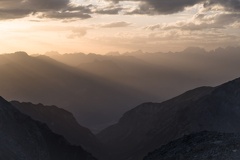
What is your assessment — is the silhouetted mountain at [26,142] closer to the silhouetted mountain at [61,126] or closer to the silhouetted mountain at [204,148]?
the silhouetted mountain at [204,148]

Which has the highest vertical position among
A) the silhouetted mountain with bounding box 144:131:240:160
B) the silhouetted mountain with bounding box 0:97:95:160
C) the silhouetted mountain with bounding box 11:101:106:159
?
the silhouetted mountain with bounding box 144:131:240:160

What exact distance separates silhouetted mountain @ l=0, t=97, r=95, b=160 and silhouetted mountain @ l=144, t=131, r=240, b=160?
48.9 m

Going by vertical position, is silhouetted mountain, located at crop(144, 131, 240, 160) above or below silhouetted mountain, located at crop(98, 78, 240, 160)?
above

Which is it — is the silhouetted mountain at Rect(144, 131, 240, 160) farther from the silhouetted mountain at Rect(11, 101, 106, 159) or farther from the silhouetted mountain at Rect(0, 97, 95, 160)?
the silhouetted mountain at Rect(11, 101, 106, 159)

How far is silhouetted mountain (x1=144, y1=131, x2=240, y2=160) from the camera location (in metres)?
34.8

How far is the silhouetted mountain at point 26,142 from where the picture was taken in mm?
91125

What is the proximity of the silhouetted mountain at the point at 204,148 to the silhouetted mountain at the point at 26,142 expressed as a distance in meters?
48.9

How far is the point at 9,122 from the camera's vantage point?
106 m

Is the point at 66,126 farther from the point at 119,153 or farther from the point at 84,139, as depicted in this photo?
the point at 119,153

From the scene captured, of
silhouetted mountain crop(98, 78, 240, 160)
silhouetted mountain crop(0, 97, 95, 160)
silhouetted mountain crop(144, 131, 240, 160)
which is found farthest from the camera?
silhouetted mountain crop(98, 78, 240, 160)

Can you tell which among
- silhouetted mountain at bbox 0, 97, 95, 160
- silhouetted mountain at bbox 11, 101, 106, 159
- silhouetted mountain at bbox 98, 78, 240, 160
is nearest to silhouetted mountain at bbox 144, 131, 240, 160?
silhouetted mountain at bbox 0, 97, 95, 160

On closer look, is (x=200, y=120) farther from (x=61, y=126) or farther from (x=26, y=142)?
(x=26, y=142)

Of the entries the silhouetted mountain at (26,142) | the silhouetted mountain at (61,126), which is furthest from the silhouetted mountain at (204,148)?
the silhouetted mountain at (61,126)

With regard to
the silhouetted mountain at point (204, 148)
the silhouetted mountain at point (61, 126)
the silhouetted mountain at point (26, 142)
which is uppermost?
the silhouetted mountain at point (204, 148)
